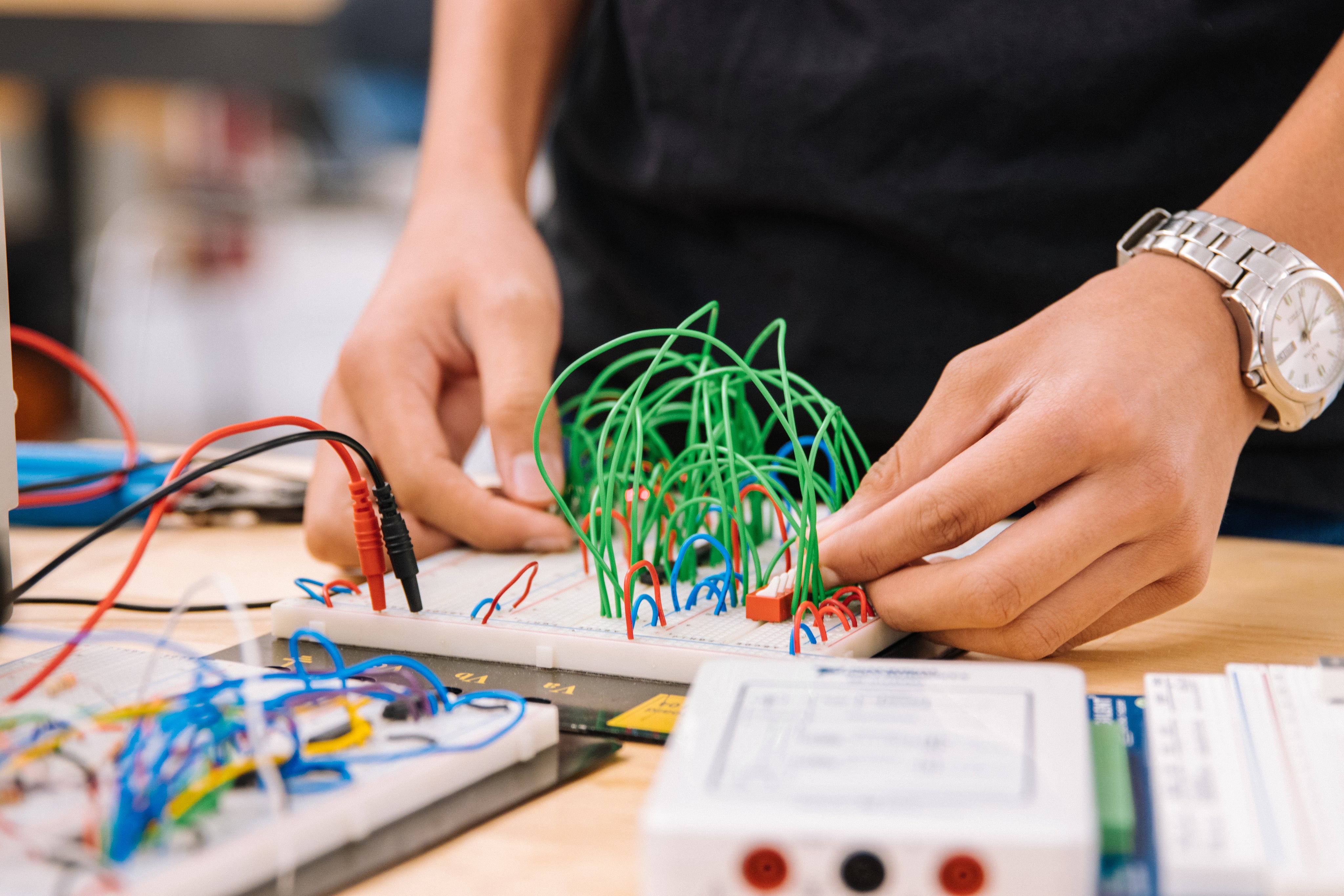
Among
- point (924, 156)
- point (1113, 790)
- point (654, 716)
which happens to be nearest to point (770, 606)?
point (654, 716)

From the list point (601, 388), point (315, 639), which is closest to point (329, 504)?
point (315, 639)

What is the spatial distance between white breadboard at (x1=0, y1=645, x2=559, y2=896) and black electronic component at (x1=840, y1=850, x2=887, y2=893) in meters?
0.18

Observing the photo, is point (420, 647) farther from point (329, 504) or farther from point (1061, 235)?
point (1061, 235)

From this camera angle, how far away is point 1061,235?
3.18 ft

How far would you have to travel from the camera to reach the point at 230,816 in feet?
1.30

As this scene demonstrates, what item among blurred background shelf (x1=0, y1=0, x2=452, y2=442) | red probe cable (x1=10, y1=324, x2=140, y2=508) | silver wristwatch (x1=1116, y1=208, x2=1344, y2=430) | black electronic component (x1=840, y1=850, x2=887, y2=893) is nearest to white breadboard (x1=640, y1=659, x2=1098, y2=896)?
black electronic component (x1=840, y1=850, x2=887, y2=893)

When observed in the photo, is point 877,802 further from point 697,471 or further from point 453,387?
point 453,387

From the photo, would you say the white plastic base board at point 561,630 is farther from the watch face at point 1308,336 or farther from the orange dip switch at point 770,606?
the watch face at point 1308,336

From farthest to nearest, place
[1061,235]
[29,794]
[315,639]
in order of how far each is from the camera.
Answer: [1061,235] < [315,639] < [29,794]

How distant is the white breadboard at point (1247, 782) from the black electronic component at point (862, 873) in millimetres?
83

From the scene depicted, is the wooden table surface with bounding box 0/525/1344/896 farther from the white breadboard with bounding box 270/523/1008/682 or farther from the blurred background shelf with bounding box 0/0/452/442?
the blurred background shelf with bounding box 0/0/452/442

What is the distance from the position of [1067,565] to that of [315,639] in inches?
16.3

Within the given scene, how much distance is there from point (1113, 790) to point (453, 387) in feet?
2.22

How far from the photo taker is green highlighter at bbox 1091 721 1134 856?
1.20ft
